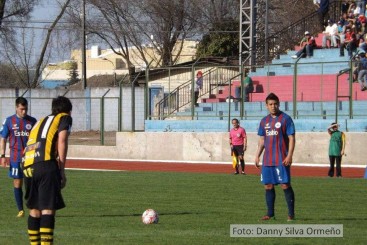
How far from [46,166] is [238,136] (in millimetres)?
19894

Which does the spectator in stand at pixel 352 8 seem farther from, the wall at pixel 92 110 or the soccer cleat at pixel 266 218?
the soccer cleat at pixel 266 218

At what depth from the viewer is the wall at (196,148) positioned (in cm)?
3384

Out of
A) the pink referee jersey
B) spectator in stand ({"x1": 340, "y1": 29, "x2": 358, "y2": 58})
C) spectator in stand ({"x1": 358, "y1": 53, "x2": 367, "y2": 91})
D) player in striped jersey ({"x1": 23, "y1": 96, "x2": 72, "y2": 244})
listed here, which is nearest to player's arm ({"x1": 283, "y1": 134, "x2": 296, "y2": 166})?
player in striped jersey ({"x1": 23, "y1": 96, "x2": 72, "y2": 244})

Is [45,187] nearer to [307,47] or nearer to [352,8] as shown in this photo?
[307,47]

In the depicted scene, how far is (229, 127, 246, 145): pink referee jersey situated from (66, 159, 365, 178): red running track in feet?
4.25

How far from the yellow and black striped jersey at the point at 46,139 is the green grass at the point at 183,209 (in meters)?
1.76

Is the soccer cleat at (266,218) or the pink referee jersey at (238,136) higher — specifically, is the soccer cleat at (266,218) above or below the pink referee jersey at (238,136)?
below

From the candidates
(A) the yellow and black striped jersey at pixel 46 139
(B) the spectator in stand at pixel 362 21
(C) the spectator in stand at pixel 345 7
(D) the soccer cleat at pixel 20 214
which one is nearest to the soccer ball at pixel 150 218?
(D) the soccer cleat at pixel 20 214

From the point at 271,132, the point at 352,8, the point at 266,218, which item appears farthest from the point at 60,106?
the point at 352,8

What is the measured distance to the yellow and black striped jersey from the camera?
1110 centimetres

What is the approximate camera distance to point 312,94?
3778 centimetres

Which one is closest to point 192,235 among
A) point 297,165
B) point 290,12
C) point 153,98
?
point 297,165

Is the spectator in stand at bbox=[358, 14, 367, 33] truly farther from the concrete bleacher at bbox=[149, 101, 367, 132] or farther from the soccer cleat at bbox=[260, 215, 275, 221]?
the soccer cleat at bbox=[260, 215, 275, 221]

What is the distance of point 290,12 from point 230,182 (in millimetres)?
39237
